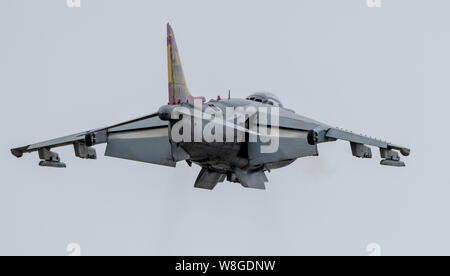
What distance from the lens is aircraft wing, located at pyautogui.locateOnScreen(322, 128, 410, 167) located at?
51.3 m

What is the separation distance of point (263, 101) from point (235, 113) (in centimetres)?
425

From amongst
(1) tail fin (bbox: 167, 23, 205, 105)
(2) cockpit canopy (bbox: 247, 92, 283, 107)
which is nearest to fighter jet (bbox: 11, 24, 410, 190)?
(1) tail fin (bbox: 167, 23, 205, 105)

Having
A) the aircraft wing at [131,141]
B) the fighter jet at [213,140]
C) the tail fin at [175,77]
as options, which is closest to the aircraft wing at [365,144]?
the fighter jet at [213,140]

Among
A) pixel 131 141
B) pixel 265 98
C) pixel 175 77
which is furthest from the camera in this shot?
pixel 265 98

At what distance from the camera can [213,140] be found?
51.5m

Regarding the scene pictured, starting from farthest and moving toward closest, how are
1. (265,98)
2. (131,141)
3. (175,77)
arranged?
(265,98) → (131,141) → (175,77)

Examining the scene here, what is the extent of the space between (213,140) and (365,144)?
585 cm

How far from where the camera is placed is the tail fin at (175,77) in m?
51.3

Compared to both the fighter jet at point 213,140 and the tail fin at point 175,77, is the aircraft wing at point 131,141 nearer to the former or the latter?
the fighter jet at point 213,140

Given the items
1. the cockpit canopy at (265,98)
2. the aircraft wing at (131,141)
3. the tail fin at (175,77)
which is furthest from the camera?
the cockpit canopy at (265,98)

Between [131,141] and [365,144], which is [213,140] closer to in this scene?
[131,141]

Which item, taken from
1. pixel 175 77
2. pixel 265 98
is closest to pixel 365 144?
pixel 265 98

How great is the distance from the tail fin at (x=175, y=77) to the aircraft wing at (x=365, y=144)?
5.36 meters

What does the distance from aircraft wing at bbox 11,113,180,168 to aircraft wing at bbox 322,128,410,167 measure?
6.63m
